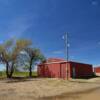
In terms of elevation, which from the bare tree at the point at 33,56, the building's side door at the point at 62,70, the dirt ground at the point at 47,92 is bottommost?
the dirt ground at the point at 47,92

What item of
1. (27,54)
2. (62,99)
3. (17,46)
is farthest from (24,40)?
(62,99)

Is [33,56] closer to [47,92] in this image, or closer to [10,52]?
[10,52]

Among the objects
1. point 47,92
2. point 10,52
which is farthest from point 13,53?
point 47,92

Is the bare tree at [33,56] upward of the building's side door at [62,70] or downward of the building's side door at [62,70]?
upward

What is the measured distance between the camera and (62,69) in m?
38.5

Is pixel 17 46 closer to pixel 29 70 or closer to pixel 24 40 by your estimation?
pixel 24 40

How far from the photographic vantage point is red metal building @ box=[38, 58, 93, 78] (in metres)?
37.6

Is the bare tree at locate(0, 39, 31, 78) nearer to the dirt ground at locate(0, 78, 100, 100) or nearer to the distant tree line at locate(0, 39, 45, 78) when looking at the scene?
the distant tree line at locate(0, 39, 45, 78)

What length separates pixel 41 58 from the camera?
48844 mm

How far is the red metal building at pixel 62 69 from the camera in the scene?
37.6 meters

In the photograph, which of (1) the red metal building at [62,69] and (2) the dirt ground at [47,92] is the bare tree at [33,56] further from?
(2) the dirt ground at [47,92]

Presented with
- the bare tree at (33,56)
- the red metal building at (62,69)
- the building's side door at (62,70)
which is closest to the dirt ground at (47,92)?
the red metal building at (62,69)

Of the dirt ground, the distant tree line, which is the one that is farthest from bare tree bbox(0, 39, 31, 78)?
the dirt ground

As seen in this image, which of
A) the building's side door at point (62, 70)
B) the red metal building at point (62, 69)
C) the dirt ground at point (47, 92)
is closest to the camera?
the dirt ground at point (47, 92)
